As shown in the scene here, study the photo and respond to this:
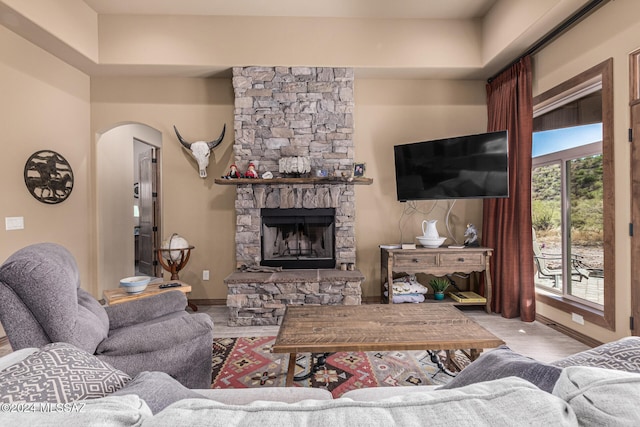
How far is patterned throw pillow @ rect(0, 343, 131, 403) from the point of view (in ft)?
2.35

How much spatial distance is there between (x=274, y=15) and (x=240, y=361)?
3.67 metres

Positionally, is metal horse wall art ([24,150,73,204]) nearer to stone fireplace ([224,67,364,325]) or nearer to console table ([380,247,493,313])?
stone fireplace ([224,67,364,325])

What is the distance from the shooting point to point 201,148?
4.01 meters

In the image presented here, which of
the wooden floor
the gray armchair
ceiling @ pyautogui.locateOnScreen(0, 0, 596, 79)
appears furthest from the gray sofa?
ceiling @ pyautogui.locateOnScreen(0, 0, 596, 79)

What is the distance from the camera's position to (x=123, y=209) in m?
4.91

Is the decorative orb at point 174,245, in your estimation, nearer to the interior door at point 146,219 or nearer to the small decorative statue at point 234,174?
the small decorative statue at point 234,174

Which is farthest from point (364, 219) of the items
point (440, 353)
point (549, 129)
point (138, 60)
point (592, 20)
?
point (138, 60)

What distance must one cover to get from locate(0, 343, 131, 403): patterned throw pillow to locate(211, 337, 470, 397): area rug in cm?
154

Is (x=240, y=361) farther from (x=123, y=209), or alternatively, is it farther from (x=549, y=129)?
(x=549, y=129)

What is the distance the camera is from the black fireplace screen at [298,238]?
13.3 feet

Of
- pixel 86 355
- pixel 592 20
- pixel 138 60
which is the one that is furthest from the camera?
pixel 138 60

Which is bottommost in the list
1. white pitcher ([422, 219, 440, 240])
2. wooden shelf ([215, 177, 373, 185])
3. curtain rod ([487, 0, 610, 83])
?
white pitcher ([422, 219, 440, 240])

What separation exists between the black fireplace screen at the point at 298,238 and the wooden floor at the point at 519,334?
0.90m

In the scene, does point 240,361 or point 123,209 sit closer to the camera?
point 240,361
